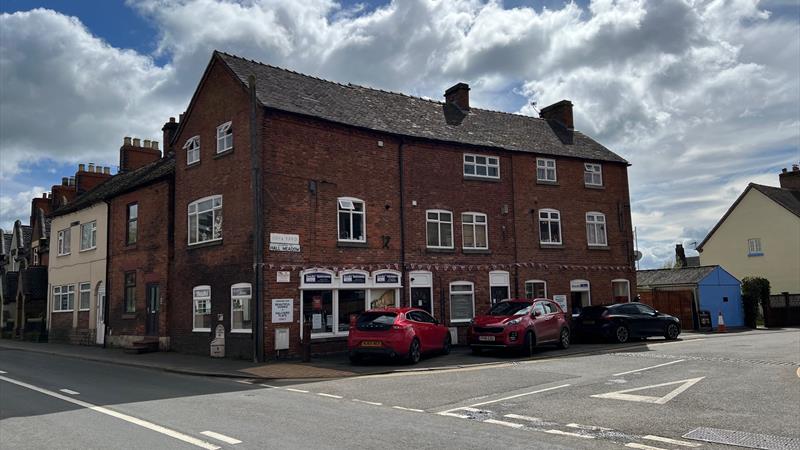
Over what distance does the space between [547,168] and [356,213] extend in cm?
1033

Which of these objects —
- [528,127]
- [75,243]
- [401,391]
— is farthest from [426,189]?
[75,243]

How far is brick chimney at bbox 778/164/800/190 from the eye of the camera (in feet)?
145

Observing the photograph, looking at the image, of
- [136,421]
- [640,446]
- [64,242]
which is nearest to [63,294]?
[64,242]

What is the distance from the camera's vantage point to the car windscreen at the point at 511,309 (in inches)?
729

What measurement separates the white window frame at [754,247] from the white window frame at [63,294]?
43.3 meters

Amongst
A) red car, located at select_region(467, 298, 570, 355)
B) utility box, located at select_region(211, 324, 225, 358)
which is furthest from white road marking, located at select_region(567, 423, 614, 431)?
utility box, located at select_region(211, 324, 225, 358)

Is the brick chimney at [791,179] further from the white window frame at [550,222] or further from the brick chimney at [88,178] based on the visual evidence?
the brick chimney at [88,178]

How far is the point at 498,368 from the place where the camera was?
49.6 ft

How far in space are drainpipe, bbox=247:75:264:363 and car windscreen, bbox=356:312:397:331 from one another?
3301mm

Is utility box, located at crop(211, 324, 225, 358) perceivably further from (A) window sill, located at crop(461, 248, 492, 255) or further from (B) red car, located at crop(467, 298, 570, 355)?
(A) window sill, located at crop(461, 248, 492, 255)

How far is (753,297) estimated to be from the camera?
108 feet

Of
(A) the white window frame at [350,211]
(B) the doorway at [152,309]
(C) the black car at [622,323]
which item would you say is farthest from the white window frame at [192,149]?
(C) the black car at [622,323]

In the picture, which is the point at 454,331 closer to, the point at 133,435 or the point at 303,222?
the point at 303,222

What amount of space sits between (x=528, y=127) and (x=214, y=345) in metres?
18.1
